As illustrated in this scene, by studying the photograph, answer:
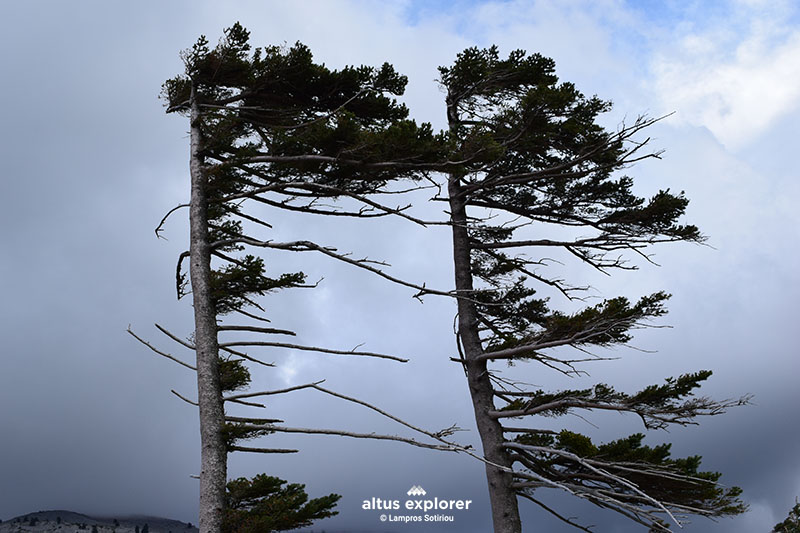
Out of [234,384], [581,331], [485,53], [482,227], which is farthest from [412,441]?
[485,53]

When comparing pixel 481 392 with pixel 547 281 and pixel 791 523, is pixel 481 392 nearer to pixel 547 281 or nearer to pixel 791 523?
pixel 547 281

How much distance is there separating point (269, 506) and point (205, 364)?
224 cm

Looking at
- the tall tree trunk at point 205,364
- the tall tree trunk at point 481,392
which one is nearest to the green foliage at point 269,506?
the tall tree trunk at point 205,364

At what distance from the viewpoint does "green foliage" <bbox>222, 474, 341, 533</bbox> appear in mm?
9336

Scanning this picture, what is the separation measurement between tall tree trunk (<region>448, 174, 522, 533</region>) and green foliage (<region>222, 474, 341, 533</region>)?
3.41 metres

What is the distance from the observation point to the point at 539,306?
558 inches

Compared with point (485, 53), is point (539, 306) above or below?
below

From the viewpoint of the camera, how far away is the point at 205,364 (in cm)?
1010

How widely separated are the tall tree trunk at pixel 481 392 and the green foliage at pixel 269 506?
3408 millimetres

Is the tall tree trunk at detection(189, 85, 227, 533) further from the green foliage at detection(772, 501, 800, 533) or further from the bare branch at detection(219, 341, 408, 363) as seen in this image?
the green foliage at detection(772, 501, 800, 533)

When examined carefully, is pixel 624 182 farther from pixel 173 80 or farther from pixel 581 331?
pixel 173 80

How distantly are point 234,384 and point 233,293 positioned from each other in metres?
1.39

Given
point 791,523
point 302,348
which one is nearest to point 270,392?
point 302,348

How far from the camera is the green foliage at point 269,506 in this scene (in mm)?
9336
